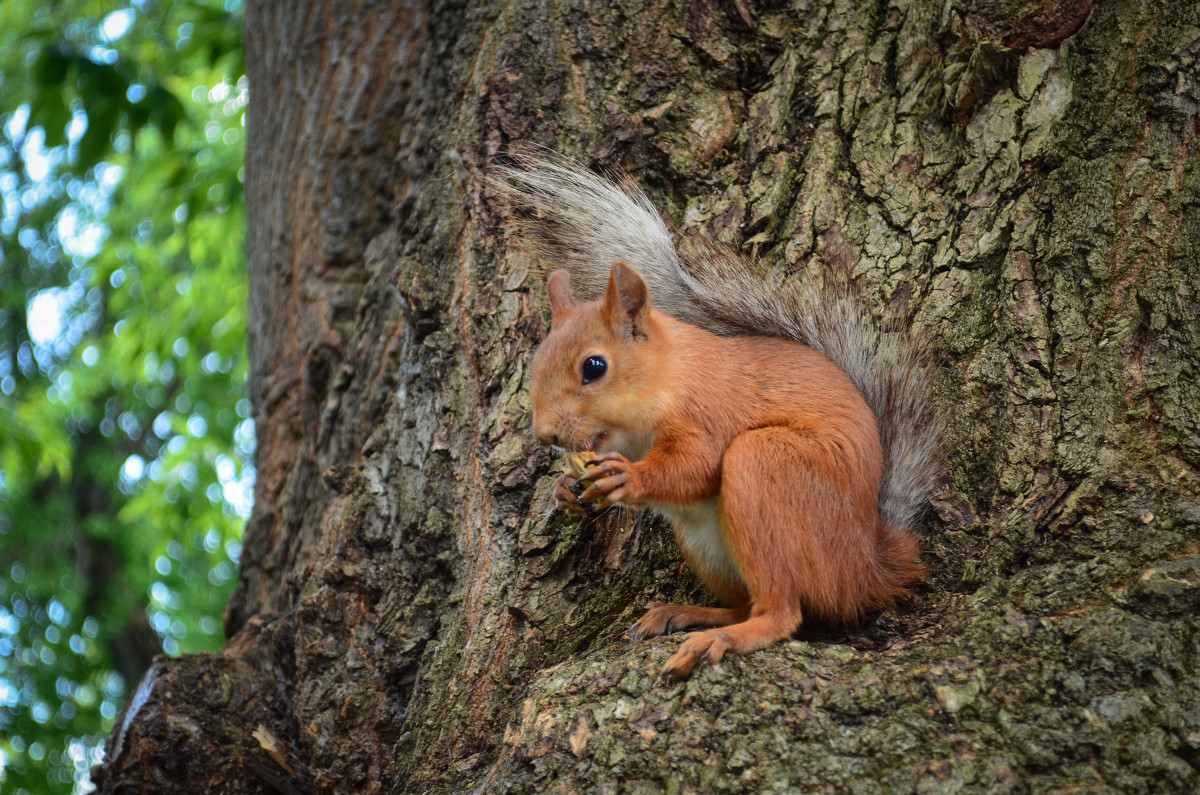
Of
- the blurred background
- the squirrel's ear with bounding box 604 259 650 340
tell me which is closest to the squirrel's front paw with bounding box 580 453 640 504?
the squirrel's ear with bounding box 604 259 650 340

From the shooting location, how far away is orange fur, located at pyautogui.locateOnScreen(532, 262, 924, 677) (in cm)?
153

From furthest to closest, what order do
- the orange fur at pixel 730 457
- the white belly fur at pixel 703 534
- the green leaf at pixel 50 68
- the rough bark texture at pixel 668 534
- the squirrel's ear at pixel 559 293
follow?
the green leaf at pixel 50 68 < the squirrel's ear at pixel 559 293 < the white belly fur at pixel 703 534 < the orange fur at pixel 730 457 < the rough bark texture at pixel 668 534

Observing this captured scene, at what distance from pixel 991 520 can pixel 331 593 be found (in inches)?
48.8

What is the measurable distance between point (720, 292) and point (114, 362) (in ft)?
14.9

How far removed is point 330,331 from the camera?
2482 millimetres

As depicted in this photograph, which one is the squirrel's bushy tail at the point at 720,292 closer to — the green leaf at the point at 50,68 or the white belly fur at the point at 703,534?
the white belly fur at the point at 703,534

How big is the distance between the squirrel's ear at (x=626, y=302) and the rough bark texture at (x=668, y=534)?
0.73 feet

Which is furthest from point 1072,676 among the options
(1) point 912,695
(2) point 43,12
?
(2) point 43,12

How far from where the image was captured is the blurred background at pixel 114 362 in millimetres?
3688

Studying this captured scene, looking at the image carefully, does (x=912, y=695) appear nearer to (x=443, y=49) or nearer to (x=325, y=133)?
(x=443, y=49)

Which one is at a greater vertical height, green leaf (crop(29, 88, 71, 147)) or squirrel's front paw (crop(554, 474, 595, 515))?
green leaf (crop(29, 88, 71, 147))

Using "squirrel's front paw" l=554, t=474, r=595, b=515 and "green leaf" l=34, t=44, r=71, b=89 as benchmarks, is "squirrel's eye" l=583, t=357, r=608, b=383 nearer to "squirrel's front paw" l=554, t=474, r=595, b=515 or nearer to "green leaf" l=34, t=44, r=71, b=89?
"squirrel's front paw" l=554, t=474, r=595, b=515

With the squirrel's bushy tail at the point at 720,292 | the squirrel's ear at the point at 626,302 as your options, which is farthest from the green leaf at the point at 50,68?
the squirrel's ear at the point at 626,302

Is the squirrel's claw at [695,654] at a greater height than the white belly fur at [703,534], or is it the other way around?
the white belly fur at [703,534]
